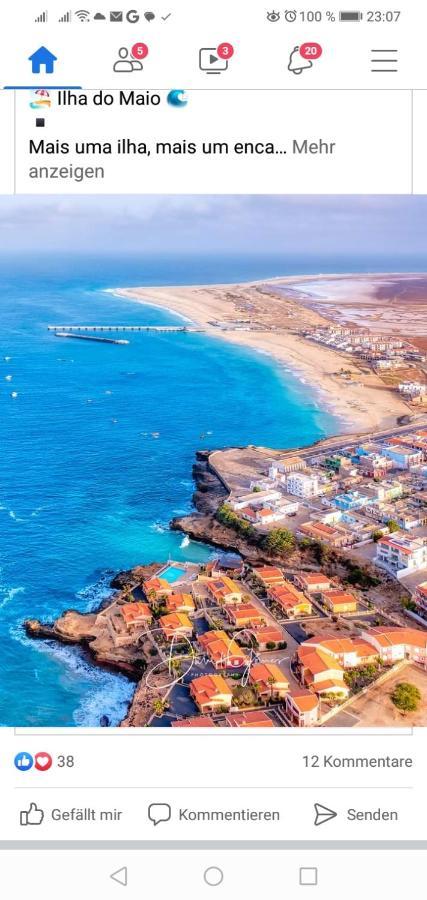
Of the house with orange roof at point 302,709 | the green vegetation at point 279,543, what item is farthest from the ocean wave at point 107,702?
the green vegetation at point 279,543

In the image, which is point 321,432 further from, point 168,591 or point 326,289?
point 326,289

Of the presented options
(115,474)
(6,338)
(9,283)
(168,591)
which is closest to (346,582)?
(168,591)

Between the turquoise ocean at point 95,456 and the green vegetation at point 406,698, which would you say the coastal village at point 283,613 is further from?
the turquoise ocean at point 95,456
